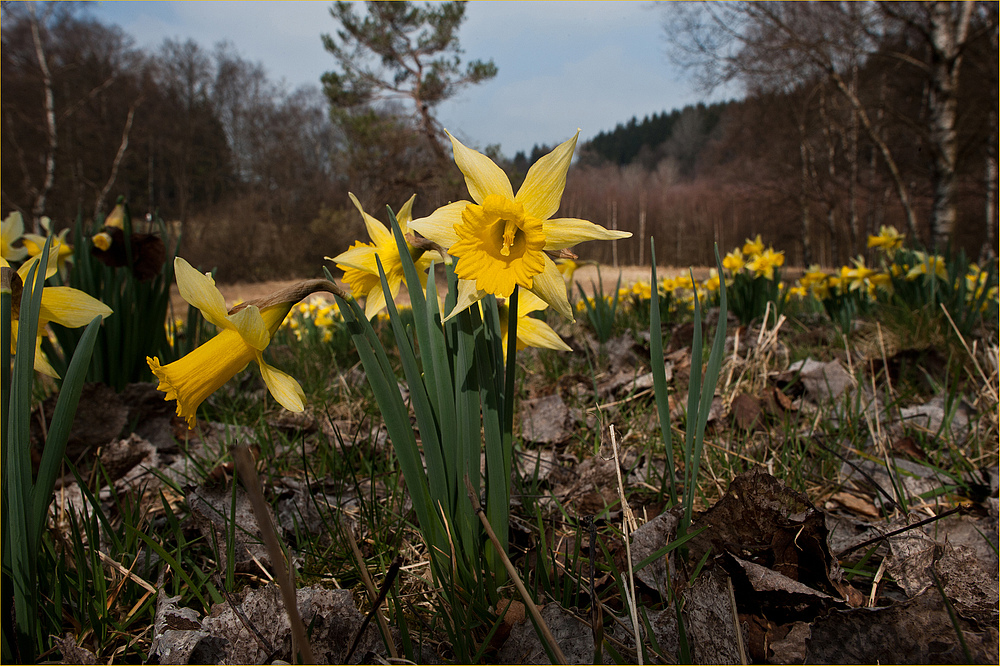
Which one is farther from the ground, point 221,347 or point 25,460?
point 221,347

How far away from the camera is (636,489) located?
3.97 feet

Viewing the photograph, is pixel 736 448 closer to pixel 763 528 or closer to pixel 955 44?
pixel 763 528

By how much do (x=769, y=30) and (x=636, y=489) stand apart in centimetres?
1095

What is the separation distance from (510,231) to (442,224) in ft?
0.36

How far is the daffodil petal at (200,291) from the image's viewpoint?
0.71 metres

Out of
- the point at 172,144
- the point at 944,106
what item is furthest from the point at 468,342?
the point at 172,144

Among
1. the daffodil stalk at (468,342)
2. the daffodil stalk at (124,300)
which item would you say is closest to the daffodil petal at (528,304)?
the daffodil stalk at (468,342)

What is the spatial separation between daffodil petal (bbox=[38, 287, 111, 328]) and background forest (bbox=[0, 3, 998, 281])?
25.2ft

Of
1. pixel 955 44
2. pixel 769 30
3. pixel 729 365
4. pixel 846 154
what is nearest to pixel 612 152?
pixel 846 154

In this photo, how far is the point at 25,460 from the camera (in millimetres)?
709

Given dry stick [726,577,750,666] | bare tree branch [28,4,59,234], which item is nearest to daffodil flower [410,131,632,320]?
dry stick [726,577,750,666]

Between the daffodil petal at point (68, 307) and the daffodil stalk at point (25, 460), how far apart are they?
11 cm

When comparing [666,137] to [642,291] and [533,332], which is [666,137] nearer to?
[642,291]

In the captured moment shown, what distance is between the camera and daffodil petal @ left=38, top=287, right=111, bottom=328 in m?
0.86
